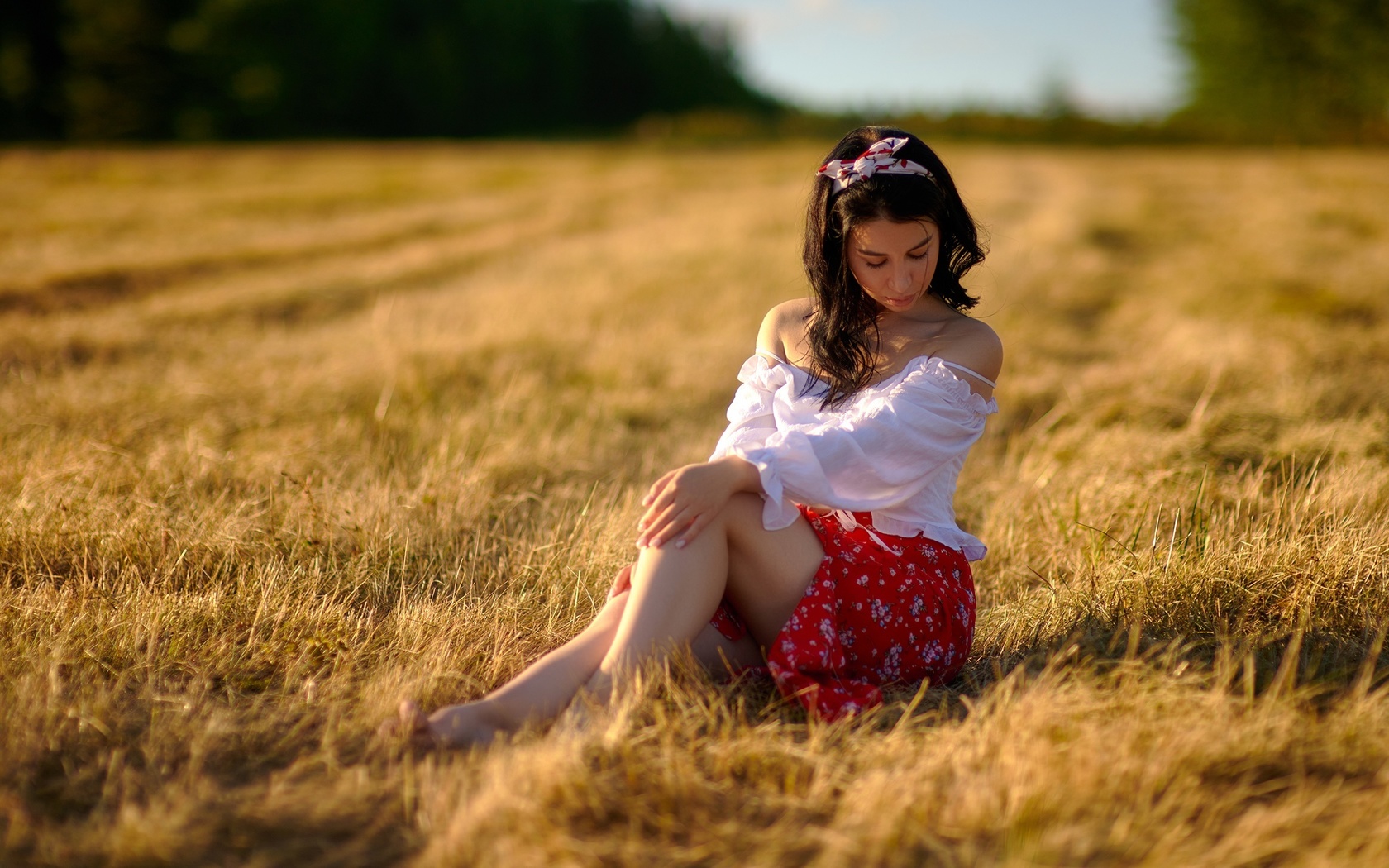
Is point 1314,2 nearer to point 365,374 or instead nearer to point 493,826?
point 365,374

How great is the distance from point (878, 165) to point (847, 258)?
0.83ft

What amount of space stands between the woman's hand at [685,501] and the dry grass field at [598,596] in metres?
0.31

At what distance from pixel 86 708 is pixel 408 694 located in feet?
2.11

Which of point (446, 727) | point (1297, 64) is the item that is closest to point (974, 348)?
point (446, 727)

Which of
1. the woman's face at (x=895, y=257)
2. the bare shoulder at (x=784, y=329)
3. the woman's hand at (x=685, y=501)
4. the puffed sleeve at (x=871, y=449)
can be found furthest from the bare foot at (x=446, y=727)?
the woman's face at (x=895, y=257)

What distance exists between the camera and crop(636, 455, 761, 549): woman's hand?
199cm

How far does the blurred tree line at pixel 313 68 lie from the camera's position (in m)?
31.0

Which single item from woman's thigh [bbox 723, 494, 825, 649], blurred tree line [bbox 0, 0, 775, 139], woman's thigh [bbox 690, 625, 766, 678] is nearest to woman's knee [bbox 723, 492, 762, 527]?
woman's thigh [bbox 723, 494, 825, 649]

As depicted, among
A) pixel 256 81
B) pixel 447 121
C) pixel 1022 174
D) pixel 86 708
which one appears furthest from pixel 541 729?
pixel 447 121

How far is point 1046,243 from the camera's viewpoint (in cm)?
1022

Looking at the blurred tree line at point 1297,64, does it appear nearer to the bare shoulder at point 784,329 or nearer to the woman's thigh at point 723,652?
the bare shoulder at point 784,329

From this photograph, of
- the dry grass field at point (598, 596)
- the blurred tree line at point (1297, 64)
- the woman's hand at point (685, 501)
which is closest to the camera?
the dry grass field at point (598, 596)

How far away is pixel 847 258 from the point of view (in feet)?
7.83

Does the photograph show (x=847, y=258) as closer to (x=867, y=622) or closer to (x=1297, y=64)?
(x=867, y=622)
